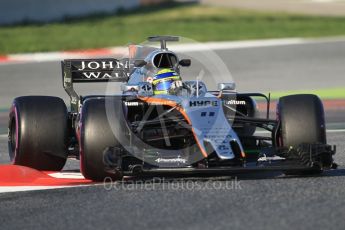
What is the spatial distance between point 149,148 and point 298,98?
147 centimetres

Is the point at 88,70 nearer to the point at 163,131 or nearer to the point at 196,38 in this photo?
the point at 163,131

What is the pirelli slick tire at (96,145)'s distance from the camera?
7.90m

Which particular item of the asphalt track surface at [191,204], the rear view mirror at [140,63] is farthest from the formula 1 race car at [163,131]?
the asphalt track surface at [191,204]

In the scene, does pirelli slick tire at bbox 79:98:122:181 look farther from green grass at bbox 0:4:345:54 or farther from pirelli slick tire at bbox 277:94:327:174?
green grass at bbox 0:4:345:54

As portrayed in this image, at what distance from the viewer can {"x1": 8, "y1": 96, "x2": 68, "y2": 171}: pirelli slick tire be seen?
29.1ft

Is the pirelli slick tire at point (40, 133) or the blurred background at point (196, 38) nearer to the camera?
the pirelli slick tire at point (40, 133)

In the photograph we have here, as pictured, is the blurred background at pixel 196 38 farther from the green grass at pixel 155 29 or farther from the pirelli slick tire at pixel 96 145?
the pirelli slick tire at pixel 96 145

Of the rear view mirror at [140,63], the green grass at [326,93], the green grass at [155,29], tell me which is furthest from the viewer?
the green grass at [155,29]

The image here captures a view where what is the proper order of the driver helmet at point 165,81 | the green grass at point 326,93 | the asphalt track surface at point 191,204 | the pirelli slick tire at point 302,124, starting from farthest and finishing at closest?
the green grass at point 326,93, the driver helmet at point 165,81, the pirelli slick tire at point 302,124, the asphalt track surface at point 191,204

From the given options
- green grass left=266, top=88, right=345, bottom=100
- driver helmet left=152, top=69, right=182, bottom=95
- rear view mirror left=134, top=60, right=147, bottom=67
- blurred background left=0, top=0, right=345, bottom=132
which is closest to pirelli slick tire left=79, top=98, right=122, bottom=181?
driver helmet left=152, top=69, right=182, bottom=95

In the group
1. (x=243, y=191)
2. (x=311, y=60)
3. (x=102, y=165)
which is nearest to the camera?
(x=243, y=191)

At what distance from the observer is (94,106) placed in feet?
26.8

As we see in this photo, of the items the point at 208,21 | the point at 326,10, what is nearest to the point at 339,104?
the point at 208,21

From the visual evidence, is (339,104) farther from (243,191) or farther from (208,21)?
(208,21)
